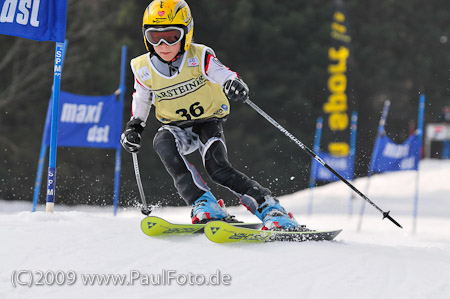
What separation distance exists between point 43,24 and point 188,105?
142cm

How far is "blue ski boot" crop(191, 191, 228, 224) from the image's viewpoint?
13.0 feet

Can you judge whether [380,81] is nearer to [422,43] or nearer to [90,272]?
[422,43]

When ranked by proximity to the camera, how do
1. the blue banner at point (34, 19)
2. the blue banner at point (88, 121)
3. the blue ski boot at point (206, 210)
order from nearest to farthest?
the blue ski boot at point (206, 210) < the blue banner at point (34, 19) < the blue banner at point (88, 121)

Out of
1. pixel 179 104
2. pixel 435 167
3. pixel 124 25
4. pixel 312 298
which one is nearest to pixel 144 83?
pixel 179 104

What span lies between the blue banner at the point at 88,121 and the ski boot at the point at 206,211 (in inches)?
142

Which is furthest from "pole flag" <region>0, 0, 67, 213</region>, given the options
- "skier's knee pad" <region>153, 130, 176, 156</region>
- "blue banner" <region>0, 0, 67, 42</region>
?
"skier's knee pad" <region>153, 130, 176, 156</region>

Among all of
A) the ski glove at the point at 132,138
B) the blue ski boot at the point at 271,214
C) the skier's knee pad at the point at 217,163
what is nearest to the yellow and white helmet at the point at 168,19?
the ski glove at the point at 132,138

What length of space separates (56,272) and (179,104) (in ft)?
4.89

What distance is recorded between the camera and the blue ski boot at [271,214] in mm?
3848

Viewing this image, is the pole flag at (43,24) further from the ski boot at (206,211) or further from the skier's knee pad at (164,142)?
the ski boot at (206,211)

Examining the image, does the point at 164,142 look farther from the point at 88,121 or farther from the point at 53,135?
the point at 88,121

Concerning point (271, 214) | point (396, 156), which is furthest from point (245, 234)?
point (396, 156)

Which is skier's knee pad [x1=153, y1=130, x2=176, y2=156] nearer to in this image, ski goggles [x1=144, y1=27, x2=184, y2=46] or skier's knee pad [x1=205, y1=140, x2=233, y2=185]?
skier's knee pad [x1=205, y1=140, x2=233, y2=185]

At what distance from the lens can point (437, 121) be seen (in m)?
24.8
